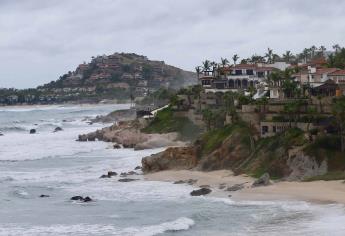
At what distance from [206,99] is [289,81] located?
24.4 m

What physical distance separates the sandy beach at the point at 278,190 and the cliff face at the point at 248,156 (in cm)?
142

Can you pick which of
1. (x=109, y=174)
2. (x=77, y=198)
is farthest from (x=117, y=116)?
(x=77, y=198)

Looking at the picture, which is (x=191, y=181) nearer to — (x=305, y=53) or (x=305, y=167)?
(x=305, y=167)

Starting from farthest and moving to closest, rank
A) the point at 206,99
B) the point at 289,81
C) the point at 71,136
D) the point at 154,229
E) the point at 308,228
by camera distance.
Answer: the point at 71,136, the point at 206,99, the point at 289,81, the point at 154,229, the point at 308,228

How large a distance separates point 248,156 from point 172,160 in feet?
24.3

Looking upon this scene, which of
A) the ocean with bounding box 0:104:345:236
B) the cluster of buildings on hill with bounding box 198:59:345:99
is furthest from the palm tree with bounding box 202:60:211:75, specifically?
the ocean with bounding box 0:104:345:236

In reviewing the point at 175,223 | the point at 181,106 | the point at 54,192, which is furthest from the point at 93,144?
the point at 175,223

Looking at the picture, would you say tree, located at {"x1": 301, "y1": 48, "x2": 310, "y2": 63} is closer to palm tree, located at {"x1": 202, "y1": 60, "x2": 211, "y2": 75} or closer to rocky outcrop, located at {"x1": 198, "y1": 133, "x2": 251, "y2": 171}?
palm tree, located at {"x1": 202, "y1": 60, "x2": 211, "y2": 75}

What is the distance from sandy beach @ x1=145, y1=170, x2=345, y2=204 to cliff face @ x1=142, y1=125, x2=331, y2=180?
1.42m

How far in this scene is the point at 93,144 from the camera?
9156 cm

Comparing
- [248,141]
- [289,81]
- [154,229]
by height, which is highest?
[289,81]

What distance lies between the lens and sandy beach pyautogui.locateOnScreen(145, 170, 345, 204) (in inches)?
1679

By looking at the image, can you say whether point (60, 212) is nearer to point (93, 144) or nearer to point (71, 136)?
point (93, 144)

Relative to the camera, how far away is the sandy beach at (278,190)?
42656 millimetres
